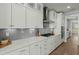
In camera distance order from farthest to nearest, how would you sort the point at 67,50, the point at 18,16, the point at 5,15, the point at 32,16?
the point at 67,50, the point at 32,16, the point at 18,16, the point at 5,15

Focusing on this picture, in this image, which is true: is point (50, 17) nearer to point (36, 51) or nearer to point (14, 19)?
point (36, 51)

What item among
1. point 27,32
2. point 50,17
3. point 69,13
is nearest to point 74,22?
point 69,13

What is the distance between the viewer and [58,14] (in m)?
9.73

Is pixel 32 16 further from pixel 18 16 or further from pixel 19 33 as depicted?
pixel 18 16

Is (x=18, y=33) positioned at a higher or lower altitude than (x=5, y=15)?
lower

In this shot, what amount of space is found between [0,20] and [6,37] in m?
0.85

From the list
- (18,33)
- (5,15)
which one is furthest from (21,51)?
(18,33)

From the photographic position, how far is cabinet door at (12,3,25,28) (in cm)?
332

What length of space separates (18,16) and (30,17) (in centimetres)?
90

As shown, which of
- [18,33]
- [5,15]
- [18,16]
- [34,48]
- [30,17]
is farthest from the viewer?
[30,17]

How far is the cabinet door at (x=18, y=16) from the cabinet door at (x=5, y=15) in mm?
188

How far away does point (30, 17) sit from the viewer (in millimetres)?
4410

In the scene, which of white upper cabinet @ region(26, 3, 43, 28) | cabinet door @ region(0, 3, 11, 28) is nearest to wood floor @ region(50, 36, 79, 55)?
white upper cabinet @ region(26, 3, 43, 28)

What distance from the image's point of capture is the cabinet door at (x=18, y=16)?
131 inches
